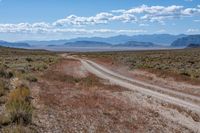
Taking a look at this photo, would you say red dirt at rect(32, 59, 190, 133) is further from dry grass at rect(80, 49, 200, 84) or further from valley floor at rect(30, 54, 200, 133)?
dry grass at rect(80, 49, 200, 84)

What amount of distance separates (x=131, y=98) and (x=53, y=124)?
899cm

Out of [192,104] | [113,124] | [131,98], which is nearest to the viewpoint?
[113,124]

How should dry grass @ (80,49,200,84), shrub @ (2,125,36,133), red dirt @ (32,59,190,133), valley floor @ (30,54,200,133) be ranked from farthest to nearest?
dry grass @ (80,49,200,84), valley floor @ (30,54,200,133), red dirt @ (32,59,190,133), shrub @ (2,125,36,133)

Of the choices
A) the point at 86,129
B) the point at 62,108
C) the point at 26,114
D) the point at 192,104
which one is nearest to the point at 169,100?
the point at 192,104

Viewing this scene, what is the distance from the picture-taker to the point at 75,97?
21141 mm

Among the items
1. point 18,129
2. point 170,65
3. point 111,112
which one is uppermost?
point 18,129

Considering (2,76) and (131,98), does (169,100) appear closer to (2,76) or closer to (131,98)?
(131,98)

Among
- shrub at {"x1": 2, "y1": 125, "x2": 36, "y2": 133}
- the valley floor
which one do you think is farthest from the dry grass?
shrub at {"x1": 2, "y1": 125, "x2": 36, "y2": 133}

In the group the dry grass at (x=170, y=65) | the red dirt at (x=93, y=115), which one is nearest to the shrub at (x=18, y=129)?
the red dirt at (x=93, y=115)

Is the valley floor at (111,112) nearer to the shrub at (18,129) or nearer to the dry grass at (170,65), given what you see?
the shrub at (18,129)

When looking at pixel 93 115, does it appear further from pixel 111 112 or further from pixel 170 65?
pixel 170 65

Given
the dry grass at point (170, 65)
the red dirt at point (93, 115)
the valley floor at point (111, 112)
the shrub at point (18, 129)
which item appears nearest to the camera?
the shrub at point (18, 129)

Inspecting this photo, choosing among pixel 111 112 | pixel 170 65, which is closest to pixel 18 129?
pixel 111 112

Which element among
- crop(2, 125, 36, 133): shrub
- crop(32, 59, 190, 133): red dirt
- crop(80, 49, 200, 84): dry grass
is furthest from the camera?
crop(80, 49, 200, 84): dry grass
